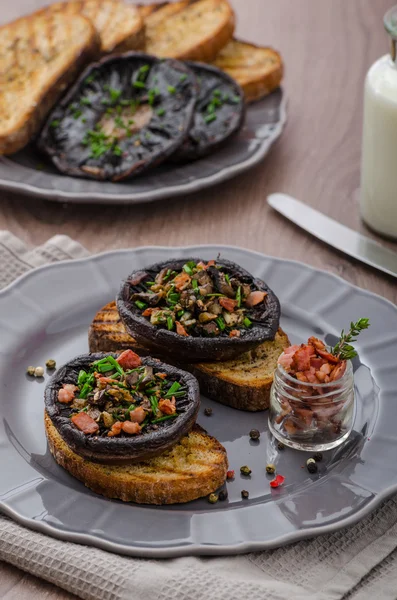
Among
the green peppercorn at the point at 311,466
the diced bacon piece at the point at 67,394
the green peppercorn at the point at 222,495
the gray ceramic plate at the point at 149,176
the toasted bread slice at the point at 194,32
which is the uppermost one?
the toasted bread slice at the point at 194,32

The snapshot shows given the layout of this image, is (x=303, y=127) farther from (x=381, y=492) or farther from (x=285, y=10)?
(x=381, y=492)

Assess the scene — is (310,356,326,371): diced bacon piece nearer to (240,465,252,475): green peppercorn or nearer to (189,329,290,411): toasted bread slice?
(189,329,290,411): toasted bread slice

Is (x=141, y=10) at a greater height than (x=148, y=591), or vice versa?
(x=141, y=10)

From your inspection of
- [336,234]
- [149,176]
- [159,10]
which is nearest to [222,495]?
[336,234]

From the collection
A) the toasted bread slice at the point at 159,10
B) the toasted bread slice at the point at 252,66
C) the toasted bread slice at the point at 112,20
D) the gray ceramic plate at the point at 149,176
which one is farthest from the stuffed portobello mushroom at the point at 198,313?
the toasted bread slice at the point at 159,10

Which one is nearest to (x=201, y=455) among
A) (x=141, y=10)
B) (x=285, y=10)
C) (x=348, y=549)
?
(x=348, y=549)

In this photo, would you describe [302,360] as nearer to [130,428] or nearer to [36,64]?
[130,428]

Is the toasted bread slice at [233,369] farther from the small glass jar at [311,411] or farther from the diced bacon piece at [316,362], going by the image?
the diced bacon piece at [316,362]
